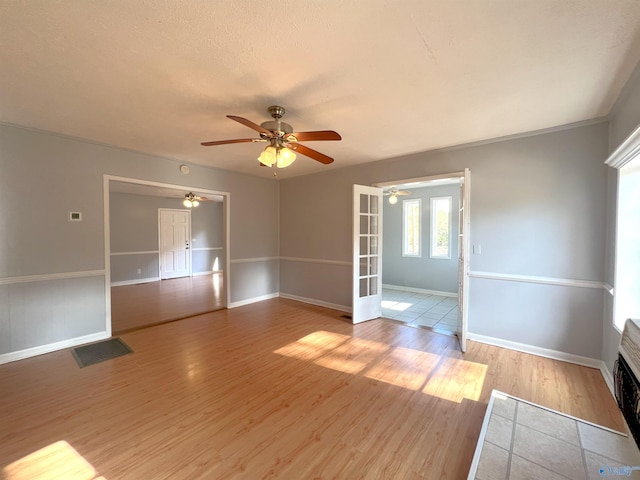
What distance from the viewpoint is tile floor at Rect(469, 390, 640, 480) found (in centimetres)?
160

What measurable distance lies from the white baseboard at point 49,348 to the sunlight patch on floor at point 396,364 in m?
2.46

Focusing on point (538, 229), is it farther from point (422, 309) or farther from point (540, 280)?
point (422, 309)

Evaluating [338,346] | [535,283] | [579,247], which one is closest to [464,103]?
[579,247]

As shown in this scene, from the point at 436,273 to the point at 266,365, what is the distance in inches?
190

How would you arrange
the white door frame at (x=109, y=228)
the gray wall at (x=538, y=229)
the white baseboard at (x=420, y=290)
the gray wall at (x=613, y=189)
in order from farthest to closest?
1. the white baseboard at (x=420, y=290)
2. the white door frame at (x=109, y=228)
3. the gray wall at (x=538, y=229)
4. the gray wall at (x=613, y=189)

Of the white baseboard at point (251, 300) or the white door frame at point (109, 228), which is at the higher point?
the white door frame at point (109, 228)

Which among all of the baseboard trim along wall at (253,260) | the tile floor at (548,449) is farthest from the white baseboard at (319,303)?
the tile floor at (548,449)

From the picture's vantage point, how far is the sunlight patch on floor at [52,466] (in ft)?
5.15

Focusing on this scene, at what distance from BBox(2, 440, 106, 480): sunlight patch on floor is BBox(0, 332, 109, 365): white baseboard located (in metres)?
1.96

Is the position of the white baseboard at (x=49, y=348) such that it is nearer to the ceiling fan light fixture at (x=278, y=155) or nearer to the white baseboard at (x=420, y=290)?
the ceiling fan light fixture at (x=278, y=155)

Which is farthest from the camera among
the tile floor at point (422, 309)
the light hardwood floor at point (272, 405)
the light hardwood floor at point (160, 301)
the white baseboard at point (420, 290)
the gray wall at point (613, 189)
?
the white baseboard at point (420, 290)

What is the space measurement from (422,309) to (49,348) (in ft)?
18.0

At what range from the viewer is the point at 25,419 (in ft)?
6.73

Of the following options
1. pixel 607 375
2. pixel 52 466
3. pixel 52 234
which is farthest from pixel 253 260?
pixel 607 375
